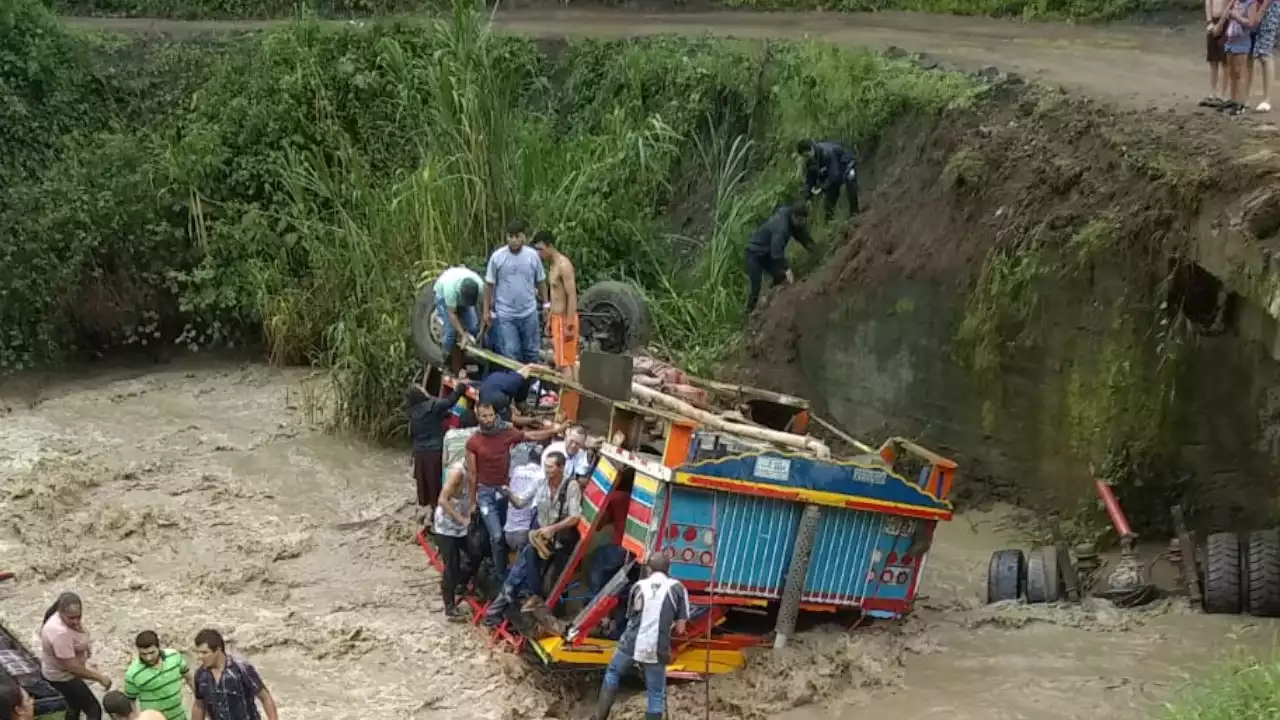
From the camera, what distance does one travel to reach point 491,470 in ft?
34.4

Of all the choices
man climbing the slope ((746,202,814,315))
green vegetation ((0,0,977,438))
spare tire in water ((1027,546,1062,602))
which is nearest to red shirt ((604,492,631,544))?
spare tire in water ((1027,546,1062,602))

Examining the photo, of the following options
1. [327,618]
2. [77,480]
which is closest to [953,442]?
[327,618]

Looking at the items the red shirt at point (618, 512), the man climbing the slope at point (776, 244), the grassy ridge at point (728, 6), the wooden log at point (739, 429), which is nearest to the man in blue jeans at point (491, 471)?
the red shirt at point (618, 512)

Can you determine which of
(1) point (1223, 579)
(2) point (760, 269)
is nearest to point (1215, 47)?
(2) point (760, 269)

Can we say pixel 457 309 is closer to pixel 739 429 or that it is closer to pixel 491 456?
pixel 491 456

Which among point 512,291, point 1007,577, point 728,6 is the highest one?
point 728,6

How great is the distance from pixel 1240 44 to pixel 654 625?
288 inches

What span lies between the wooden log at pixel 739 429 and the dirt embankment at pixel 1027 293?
113 inches

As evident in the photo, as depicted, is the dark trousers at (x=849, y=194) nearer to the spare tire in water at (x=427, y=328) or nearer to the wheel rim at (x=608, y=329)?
the wheel rim at (x=608, y=329)

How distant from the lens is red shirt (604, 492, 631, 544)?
33.2 feet

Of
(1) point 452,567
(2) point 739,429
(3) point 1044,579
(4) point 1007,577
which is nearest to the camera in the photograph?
(2) point 739,429

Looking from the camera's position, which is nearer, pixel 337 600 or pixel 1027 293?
pixel 337 600

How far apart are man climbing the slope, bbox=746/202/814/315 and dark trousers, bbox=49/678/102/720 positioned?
8166 mm

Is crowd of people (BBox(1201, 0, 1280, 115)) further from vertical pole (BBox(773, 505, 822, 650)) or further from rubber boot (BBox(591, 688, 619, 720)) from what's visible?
rubber boot (BBox(591, 688, 619, 720))
